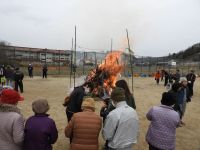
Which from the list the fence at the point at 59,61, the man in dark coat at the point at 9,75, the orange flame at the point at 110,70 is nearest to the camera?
the orange flame at the point at 110,70

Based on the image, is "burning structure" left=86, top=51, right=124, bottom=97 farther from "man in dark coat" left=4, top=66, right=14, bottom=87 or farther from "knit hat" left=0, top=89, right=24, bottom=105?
"knit hat" left=0, top=89, right=24, bottom=105

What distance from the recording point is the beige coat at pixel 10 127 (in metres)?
4.71

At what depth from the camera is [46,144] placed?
4922mm

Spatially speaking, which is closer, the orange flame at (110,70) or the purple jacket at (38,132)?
the purple jacket at (38,132)

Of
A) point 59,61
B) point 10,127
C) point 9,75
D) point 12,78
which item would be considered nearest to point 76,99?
point 10,127

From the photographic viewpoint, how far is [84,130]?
5039mm

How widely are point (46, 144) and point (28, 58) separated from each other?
51579 mm

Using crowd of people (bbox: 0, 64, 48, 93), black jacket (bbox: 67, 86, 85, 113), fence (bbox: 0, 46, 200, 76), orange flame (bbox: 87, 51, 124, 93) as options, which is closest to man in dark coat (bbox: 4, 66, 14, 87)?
crowd of people (bbox: 0, 64, 48, 93)

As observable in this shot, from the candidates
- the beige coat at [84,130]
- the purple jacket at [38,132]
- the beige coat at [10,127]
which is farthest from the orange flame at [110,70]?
the beige coat at [10,127]

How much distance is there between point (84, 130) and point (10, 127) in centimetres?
106

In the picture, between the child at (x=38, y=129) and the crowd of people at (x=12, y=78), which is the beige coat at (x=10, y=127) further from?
the crowd of people at (x=12, y=78)

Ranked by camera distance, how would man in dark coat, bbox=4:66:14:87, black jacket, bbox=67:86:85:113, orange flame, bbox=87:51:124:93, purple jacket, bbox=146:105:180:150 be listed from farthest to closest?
man in dark coat, bbox=4:66:14:87 → orange flame, bbox=87:51:124:93 → black jacket, bbox=67:86:85:113 → purple jacket, bbox=146:105:180:150

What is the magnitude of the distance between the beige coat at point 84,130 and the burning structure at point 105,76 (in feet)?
37.9

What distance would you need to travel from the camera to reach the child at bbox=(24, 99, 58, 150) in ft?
15.8
